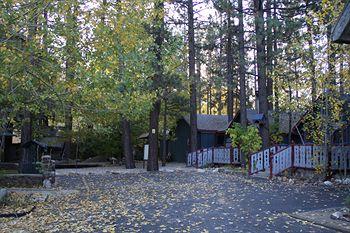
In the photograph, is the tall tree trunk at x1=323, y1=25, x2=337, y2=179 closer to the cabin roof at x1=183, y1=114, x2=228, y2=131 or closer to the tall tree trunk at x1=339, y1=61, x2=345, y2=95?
the tall tree trunk at x1=339, y1=61, x2=345, y2=95

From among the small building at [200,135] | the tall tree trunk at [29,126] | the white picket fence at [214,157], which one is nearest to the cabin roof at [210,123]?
the small building at [200,135]

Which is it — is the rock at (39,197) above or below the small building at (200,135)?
below

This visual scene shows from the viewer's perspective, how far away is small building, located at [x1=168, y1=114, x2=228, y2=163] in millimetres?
32438

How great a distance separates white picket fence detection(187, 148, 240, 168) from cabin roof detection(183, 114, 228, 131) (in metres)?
7.20

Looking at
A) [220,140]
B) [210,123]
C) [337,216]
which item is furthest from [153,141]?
[337,216]

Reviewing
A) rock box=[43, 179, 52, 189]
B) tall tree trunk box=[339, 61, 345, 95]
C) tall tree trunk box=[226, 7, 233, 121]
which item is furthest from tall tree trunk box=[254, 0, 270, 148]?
rock box=[43, 179, 52, 189]

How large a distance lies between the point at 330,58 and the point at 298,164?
4.56 m

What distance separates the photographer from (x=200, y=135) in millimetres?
32438

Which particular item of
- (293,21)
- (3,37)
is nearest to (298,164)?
(293,21)

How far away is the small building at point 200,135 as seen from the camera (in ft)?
106

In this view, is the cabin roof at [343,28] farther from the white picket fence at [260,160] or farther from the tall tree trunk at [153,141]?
the tall tree trunk at [153,141]

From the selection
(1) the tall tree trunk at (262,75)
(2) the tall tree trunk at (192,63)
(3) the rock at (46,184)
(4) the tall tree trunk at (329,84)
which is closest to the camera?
(4) the tall tree trunk at (329,84)

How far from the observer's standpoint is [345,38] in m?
5.95

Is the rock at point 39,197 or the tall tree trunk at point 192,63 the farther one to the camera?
the tall tree trunk at point 192,63
